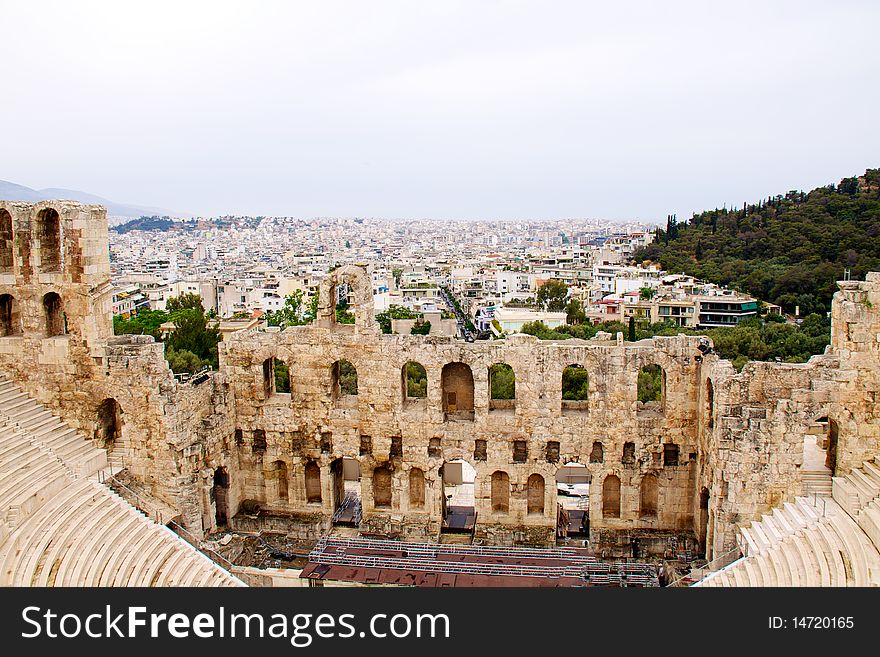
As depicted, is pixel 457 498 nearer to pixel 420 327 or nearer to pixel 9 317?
pixel 9 317

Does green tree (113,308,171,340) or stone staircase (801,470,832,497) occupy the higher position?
stone staircase (801,470,832,497)

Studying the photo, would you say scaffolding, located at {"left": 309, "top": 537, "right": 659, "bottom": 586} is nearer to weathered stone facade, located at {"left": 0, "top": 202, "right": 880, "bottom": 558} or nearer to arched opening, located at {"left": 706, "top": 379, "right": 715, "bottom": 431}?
weathered stone facade, located at {"left": 0, "top": 202, "right": 880, "bottom": 558}

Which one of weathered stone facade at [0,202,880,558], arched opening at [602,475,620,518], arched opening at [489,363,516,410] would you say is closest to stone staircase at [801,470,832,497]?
weathered stone facade at [0,202,880,558]

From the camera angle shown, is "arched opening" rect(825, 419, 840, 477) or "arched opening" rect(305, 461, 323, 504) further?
"arched opening" rect(305, 461, 323, 504)

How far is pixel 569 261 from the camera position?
14188 centimetres

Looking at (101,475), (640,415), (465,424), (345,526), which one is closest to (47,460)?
(101,475)

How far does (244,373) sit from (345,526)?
5.35 meters

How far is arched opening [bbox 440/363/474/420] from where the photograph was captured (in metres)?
23.1

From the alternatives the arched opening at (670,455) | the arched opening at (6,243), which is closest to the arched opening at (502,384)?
Result: the arched opening at (670,455)

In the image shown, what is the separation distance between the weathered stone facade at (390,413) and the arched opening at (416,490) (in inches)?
1.6

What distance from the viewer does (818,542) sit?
1602 cm

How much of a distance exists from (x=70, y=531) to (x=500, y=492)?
11380 millimetres

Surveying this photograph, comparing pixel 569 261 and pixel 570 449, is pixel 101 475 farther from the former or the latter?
pixel 569 261

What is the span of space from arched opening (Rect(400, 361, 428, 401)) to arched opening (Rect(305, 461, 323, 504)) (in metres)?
3.58
